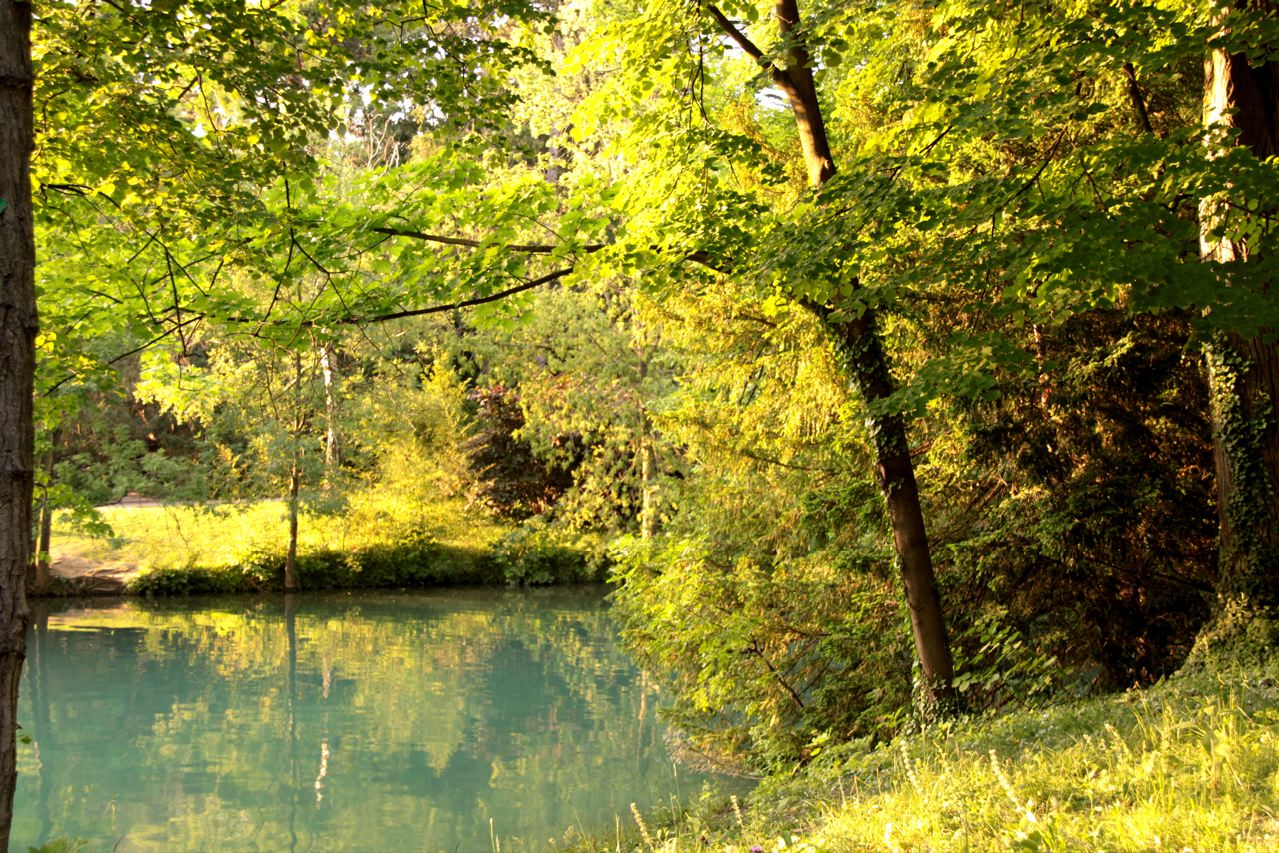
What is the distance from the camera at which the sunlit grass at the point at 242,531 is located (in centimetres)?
1933

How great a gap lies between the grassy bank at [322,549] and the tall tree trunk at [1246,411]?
15635mm

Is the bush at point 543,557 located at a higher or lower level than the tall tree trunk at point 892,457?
lower

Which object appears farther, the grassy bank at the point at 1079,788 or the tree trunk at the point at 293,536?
the tree trunk at the point at 293,536

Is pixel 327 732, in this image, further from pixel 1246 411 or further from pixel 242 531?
pixel 242 531

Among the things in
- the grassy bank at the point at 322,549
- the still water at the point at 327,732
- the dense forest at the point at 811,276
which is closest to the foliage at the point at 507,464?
the grassy bank at the point at 322,549

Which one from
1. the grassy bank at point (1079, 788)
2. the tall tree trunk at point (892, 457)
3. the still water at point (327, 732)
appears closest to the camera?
the grassy bank at point (1079, 788)

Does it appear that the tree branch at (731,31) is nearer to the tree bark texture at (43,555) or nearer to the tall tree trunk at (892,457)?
the tall tree trunk at (892,457)

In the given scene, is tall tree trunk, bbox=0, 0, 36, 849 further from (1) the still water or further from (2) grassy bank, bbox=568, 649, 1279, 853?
(1) the still water

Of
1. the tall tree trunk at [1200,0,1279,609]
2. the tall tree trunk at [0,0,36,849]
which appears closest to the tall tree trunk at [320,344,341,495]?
the tall tree trunk at [1200,0,1279,609]

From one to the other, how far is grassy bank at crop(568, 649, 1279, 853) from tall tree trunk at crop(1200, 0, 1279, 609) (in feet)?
2.27

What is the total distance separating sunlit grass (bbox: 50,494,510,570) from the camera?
761 inches

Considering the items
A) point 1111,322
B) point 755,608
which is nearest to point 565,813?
point 755,608

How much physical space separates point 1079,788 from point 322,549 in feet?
62.8

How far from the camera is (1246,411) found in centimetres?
559
